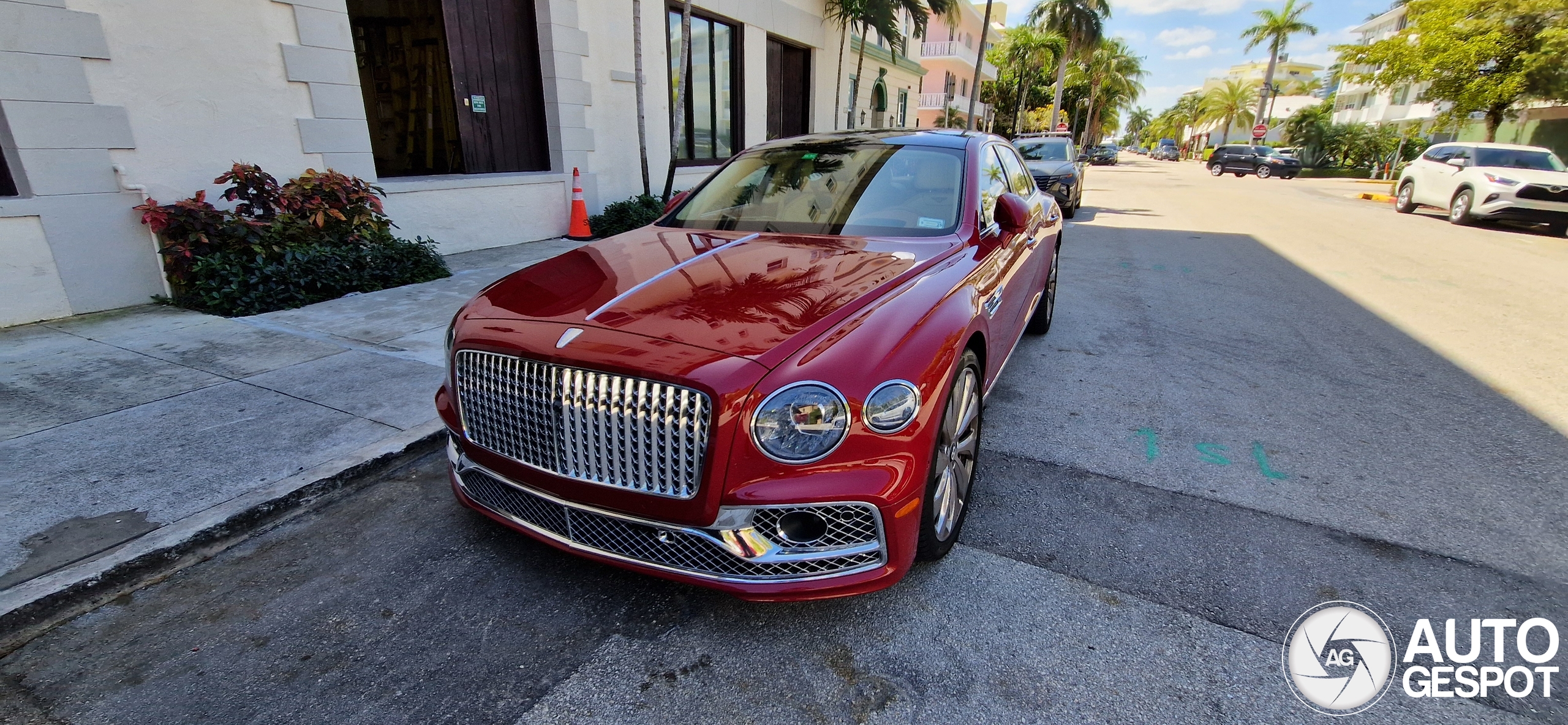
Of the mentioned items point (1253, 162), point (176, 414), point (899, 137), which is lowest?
point (176, 414)

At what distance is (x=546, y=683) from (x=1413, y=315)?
8.00m

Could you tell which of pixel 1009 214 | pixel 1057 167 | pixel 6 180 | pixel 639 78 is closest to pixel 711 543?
pixel 1009 214

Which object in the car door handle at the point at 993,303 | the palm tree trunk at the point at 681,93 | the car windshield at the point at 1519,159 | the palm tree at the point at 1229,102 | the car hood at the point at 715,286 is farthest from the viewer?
the palm tree at the point at 1229,102

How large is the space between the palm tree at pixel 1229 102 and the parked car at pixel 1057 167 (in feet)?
237

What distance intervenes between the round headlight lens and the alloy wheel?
0.92 ft

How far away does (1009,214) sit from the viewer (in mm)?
3498

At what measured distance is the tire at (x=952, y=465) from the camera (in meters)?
2.31

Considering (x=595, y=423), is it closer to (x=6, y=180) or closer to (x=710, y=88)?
(x=6, y=180)

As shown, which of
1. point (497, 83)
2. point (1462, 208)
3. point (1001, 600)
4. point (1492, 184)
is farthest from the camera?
point (1462, 208)

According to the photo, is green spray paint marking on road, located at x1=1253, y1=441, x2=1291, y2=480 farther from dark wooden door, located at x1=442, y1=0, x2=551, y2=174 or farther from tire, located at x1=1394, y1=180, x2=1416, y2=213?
tire, located at x1=1394, y1=180, x2=1416, y2=213

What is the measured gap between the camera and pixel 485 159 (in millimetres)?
8852

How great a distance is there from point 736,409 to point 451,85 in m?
8.67

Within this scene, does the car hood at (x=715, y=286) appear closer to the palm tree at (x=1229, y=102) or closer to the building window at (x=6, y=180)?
the building window at (x=6, y=180)

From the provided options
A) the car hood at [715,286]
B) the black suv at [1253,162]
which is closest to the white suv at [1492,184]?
the car hood at [715,286]
